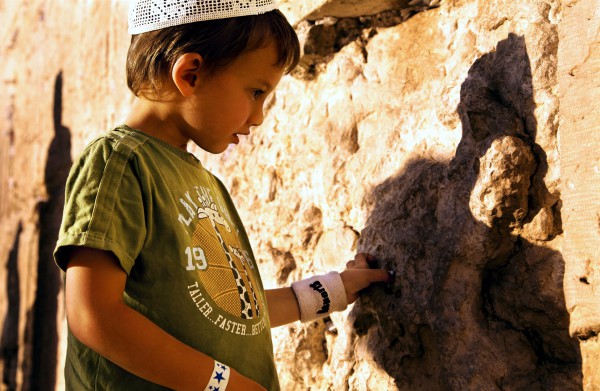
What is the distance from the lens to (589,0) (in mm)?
1101

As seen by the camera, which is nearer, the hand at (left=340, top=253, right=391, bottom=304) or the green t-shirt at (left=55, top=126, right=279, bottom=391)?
the green t-shirt at (left=55, top=126, right=279, bottom=391)

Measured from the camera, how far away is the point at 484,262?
1.24 m

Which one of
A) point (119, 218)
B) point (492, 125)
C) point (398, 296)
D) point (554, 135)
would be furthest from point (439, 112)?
point (119, 218)

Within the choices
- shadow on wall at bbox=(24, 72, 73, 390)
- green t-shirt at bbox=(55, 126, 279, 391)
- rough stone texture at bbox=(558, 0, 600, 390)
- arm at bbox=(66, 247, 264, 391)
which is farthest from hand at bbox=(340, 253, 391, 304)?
shadow on wall at bbox=(24, 72, 73, 390)

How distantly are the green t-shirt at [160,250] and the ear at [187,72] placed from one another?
0.09m

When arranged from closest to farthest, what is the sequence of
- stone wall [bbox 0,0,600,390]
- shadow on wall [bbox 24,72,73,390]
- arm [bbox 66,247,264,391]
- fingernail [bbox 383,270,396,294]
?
arm [bbox 66,247,264,391], stone wall [bbox 0,0,600,390], fingernail [bbox 383,270,396,294], shadow on wall [bbox 24,72,73,390]

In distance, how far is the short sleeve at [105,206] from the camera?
951 millimetres

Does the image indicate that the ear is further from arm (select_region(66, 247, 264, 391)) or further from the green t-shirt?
arm (select_region(66, 247, 264, 391))

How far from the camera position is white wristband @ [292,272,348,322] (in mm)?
1421

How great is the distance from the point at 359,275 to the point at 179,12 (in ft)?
1.96

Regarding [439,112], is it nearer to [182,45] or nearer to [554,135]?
[554,135]

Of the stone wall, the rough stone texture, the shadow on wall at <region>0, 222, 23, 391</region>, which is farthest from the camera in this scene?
the shadow on wall at <region>0, 222, 23, 391</region>

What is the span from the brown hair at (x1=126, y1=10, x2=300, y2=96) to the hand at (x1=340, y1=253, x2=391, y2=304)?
1.60 ft

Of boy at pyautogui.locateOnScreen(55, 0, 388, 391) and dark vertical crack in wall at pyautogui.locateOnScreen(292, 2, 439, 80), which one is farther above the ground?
dark vertical crack in wall at pyautogui.locateOnScreen(292, 2, 439, 80)
